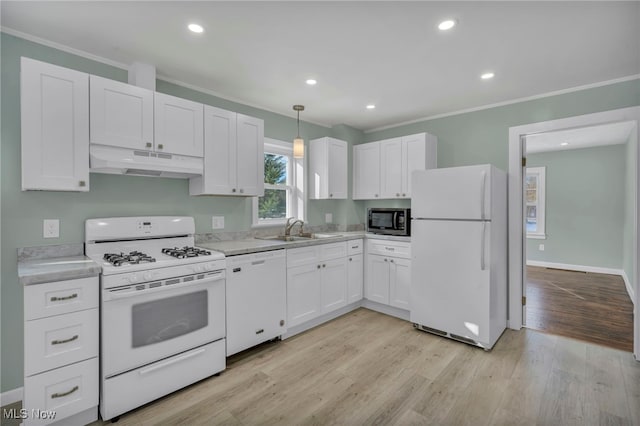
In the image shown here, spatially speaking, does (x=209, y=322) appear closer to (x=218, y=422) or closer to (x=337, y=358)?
(x=218, y=422)

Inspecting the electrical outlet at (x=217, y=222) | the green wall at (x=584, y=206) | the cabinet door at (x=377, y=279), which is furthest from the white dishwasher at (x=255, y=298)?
the green wall at (x=584, y=206)

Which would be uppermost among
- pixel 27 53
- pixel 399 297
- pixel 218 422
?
pixel 27 53

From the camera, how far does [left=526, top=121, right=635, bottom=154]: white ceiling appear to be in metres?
4.62

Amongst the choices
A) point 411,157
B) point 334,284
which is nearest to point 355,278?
point 334,284

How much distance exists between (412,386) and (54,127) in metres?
3.06

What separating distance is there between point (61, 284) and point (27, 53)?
1.67 m

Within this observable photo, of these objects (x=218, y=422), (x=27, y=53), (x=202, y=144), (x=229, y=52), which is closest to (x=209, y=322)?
(x=218, y=422)

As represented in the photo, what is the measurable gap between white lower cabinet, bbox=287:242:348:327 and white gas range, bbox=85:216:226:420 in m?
0.82

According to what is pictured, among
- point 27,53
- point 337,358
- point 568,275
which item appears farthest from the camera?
point 568,275

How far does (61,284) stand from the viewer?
178 cm

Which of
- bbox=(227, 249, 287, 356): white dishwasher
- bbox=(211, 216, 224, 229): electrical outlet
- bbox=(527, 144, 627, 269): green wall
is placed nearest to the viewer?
bbox=(227, 249, 287, 356): white dishwasher

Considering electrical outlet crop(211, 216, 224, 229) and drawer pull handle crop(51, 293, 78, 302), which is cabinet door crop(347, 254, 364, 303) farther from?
drawer pull handle crop(51, 293, 78, 302)

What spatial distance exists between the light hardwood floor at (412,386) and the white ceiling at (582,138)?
→ 324 cm

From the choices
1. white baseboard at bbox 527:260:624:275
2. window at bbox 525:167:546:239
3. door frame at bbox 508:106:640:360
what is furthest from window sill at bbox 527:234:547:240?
door frame at bbox 508:106:640:360
